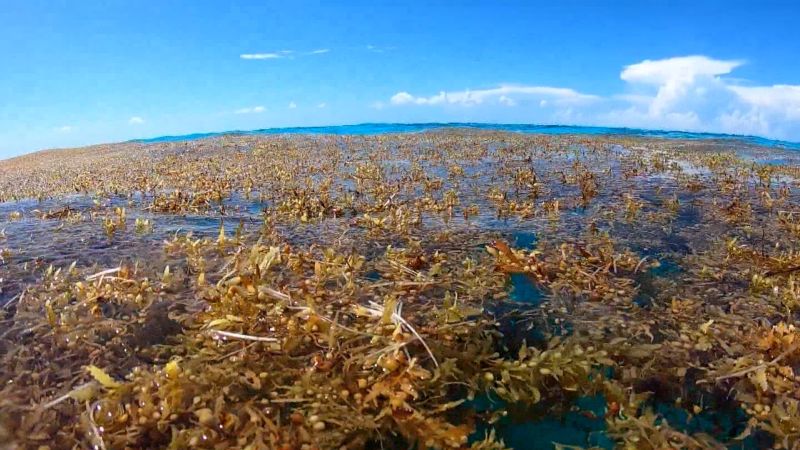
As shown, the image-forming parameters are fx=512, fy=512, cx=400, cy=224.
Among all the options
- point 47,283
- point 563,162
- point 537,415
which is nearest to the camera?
point 537,415

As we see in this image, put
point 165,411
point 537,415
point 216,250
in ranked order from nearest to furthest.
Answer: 1. point 165,411
2. point 537,415
3. point 216,250

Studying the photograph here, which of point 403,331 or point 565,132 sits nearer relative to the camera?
point 403,331

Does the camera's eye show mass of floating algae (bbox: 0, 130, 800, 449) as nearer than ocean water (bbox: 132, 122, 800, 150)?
Yes

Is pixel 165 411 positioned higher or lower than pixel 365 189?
lower

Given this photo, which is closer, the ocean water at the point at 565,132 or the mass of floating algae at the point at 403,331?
the mass of floating algae at the point at 403,331

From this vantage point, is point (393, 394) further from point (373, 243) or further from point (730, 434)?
point (373, 243)

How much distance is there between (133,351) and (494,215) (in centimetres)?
706

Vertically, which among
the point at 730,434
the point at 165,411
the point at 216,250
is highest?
the point at 216,250

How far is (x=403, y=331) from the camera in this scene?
4418 millimetres

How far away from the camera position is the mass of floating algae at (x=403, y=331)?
3590 millimetres

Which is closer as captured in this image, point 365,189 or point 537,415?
point 537,415

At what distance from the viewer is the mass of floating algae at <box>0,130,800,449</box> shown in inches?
141

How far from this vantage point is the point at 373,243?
7.88 m

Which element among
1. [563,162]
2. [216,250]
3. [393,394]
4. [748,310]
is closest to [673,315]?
[748,310]
